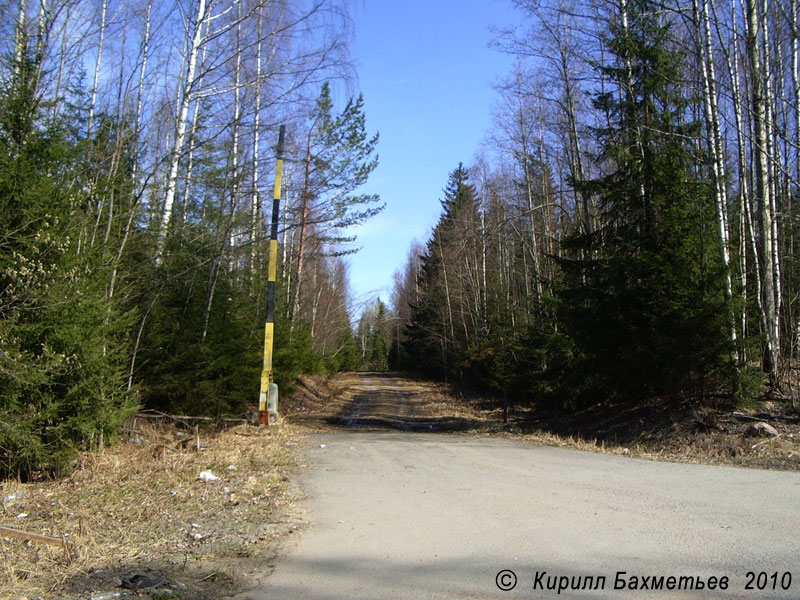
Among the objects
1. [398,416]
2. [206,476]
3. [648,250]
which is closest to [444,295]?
[398,416]

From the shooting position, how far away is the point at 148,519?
5977mm

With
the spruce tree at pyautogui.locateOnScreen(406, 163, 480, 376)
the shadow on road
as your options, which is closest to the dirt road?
the shadow on road

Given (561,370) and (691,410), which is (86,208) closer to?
(691,410)

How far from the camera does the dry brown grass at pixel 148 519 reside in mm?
4441

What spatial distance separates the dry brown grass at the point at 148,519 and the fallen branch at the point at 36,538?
0.15 ft

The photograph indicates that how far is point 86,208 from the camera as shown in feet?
32.7

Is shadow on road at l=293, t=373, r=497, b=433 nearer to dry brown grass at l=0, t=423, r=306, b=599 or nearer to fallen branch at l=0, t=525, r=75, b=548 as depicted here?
dry brown grass at l=0, t=423, r=306, b=599

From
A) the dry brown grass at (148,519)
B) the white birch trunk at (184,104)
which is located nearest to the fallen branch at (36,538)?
the dry brown grass at (148,519)

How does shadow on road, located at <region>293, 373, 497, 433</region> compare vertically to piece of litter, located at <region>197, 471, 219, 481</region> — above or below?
below

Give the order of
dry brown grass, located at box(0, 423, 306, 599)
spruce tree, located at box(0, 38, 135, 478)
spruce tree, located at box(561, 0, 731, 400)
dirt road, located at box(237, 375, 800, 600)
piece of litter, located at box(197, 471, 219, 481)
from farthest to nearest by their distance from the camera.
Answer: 1. spruce tree, located at box(561, 0, 731, 400)
2. piece of litter, located at box(197, 471, 219, 481)
3. spruce tree, located at box(0, 38, 135, 478)
4. dry brown grass, located at box(0, 423, 306, 599)
5. dirt road, located at box(237, 375, 800, 600)

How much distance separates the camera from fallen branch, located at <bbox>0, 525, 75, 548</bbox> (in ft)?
16.2

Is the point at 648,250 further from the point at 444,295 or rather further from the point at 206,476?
the point at 444,295

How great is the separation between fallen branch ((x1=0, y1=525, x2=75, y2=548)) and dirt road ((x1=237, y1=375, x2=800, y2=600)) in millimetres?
1811

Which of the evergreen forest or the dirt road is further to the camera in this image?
the evergreen forest
